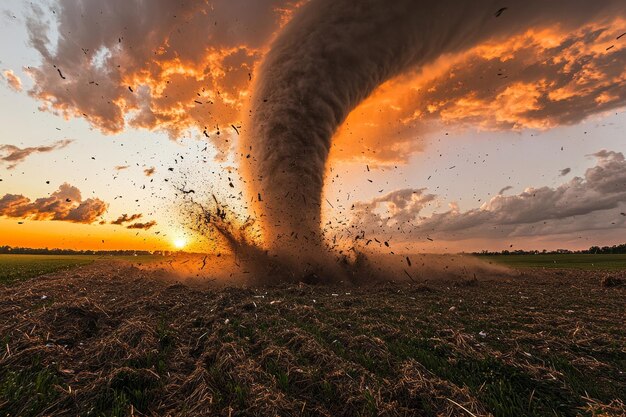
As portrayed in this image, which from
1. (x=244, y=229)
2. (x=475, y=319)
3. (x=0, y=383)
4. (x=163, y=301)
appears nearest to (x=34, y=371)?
(x=0, y=383)

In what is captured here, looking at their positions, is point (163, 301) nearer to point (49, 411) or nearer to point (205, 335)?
point (205, 335)

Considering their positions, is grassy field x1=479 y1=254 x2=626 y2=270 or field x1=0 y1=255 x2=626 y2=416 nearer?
field x1=0 y1=255 x2=626 y2=416

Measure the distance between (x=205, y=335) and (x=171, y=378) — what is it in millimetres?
2592

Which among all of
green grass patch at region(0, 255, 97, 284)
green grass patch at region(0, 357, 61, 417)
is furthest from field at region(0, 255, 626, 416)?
green grass patch at region(0, 255, 97, 284)

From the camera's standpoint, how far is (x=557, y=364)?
18.5 ft

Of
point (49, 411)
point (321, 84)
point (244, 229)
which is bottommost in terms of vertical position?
point (49, 411)

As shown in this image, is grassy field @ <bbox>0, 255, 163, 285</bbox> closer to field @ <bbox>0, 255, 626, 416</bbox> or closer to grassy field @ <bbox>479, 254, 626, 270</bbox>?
field @ <bbox>0, 255, 626, 416</bbox>

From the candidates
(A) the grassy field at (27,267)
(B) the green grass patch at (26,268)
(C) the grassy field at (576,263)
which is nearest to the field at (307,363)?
(B) the green grass patch at (26,268)

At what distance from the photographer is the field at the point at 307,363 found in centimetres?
423

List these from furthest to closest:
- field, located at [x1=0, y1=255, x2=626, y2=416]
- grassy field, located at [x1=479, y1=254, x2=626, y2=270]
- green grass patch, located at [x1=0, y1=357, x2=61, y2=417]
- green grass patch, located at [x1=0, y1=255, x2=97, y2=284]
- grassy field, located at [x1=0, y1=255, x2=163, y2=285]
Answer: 1. grassy field, located at [x1=479, y1=254, x2=626, y2=270]
2. grassy field, located at [x1=0, y1=255, x2=163, y2=285]
3. green grass patch, located at [x1=0, y1=255, x2=97, y2=284]
4. field, located at [x1=0, y1=255, x2=626, y2=416]
5. green grass patch, located at [x1=0, y1=357, x2=61, y2=417]

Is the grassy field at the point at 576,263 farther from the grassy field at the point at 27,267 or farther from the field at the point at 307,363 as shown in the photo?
the grassy field at the point at 27,267

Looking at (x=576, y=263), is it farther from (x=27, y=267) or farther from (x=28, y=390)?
(x=27, y=267)

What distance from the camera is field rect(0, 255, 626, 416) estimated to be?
4.23 m

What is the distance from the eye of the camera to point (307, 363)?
5703 mm
